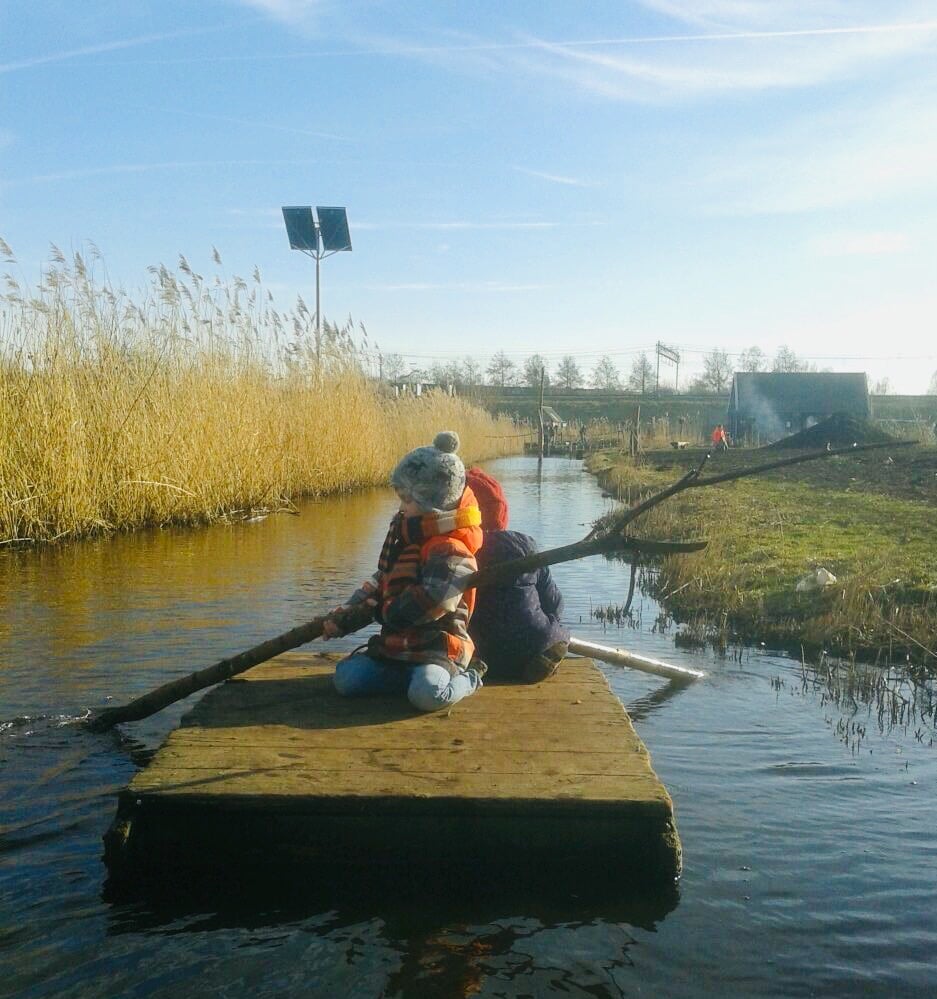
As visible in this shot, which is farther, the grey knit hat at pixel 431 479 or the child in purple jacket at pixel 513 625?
the child in purple jacket at pixel 513 625

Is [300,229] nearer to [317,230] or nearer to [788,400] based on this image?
[317,230]

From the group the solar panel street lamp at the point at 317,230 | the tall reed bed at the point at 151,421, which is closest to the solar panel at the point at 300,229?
the solar panel street lamp at the point at 317,230

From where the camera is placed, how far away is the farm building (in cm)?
5344

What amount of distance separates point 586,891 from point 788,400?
53585mm

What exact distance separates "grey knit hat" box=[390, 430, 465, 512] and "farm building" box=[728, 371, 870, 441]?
48661mm

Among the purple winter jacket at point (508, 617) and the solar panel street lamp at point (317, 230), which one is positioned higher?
the solar panel street lamp at point (317, 230)

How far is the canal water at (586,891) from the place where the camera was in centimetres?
355

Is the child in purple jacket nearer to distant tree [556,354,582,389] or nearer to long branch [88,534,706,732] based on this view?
long branch [88,534,706,732]

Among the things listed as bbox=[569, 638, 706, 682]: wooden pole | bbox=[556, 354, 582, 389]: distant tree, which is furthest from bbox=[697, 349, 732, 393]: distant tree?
bbox=[569, 638, 706, 682]: wooden pole

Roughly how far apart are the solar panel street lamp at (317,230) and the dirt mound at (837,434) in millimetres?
15807

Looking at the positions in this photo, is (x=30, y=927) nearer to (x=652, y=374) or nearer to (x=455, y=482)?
(x=455, y=482)

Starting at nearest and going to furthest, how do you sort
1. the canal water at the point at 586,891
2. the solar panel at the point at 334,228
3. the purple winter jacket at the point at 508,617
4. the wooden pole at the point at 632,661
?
1. the canal water at the point at 586,891
2. the purple winter jacket at the point at 508,617
3. the wooden pole at the point at 632,661
4. the solar panel at the point at 334,228

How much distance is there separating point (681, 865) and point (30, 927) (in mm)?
2300

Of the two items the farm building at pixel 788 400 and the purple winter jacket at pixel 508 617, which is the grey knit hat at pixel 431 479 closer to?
the purple winter jacket at pixel 508 617
